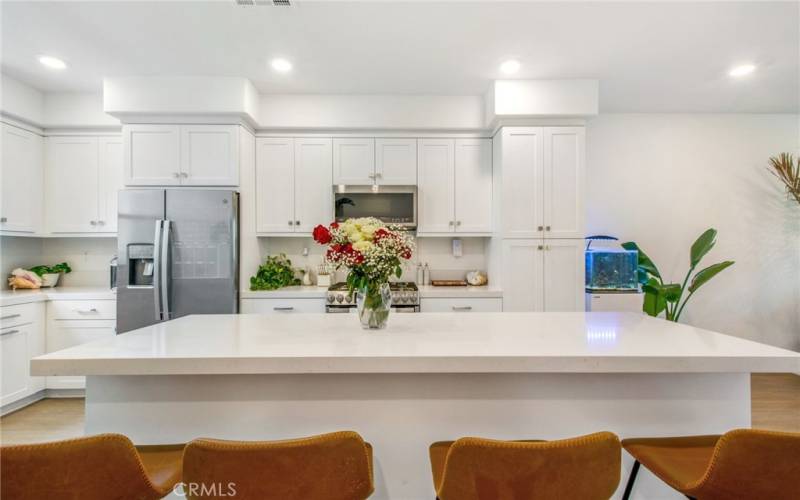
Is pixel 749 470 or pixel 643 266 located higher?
pixel 643 266

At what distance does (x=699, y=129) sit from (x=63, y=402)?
21.4 ft

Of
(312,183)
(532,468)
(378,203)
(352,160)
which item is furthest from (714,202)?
(532,468)

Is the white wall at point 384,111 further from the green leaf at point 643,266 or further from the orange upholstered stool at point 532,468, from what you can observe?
the orange upholstered stool at point 532,468

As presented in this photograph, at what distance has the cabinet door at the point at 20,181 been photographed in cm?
321

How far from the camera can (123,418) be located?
4.41ft

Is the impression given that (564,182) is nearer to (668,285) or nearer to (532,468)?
(668,285)

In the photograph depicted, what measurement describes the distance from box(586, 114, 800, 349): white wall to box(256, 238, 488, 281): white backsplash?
Answer: 125cm

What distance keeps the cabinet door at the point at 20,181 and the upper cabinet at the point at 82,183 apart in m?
0.08

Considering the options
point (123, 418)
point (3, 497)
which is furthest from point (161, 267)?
point (3, 497)

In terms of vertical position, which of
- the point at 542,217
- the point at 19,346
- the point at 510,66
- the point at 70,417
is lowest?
the point at 70,417

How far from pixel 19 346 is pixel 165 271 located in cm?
127


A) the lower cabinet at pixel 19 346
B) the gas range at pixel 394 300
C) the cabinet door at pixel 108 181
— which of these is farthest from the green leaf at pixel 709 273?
the lower cabinet at pixel 19 346

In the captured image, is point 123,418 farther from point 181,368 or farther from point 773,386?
point 773,386

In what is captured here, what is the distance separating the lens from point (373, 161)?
3.62 m
